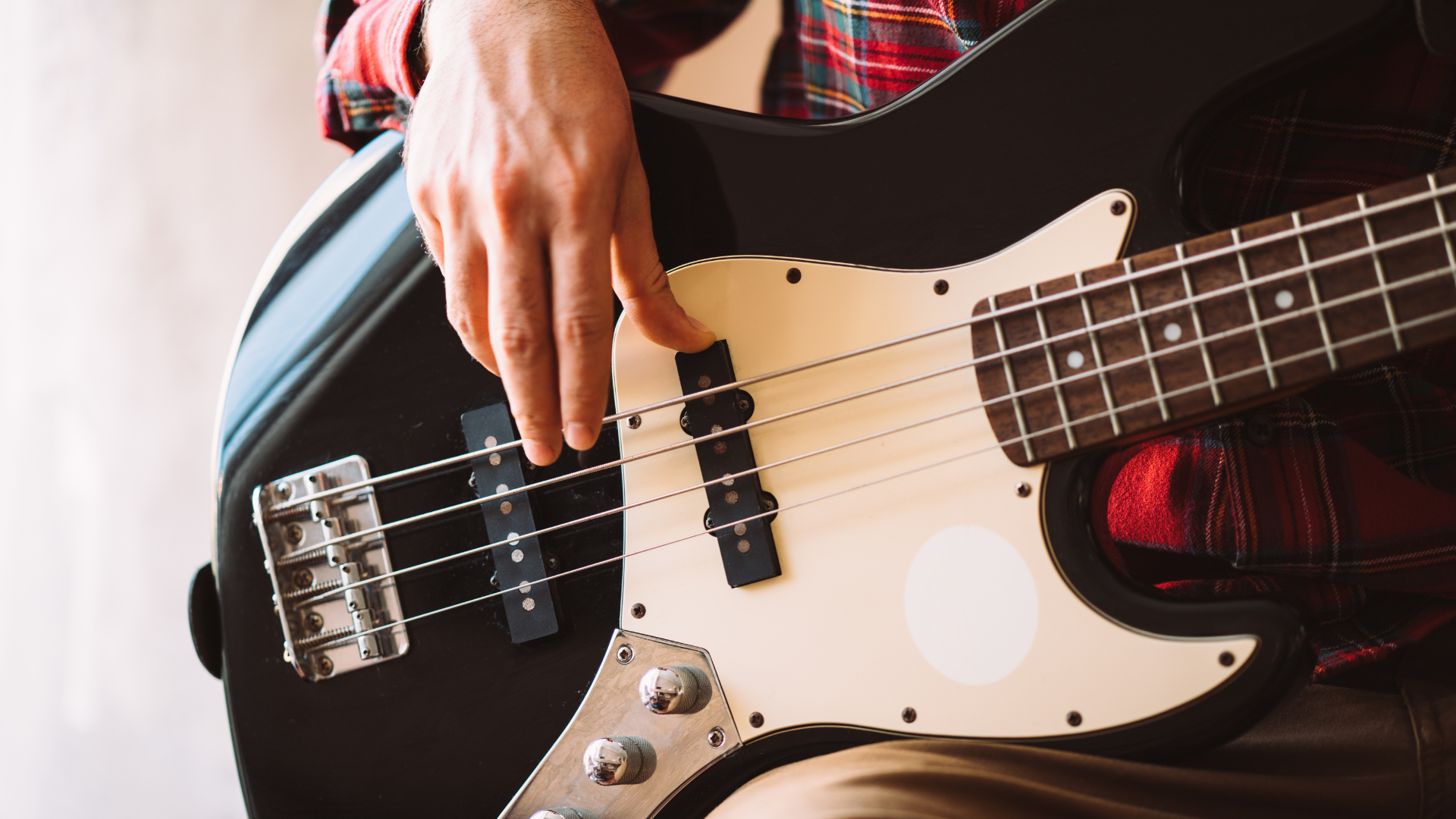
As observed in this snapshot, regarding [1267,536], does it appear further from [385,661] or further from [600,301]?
[385,661]

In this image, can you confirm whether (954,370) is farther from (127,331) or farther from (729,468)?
(127,331)

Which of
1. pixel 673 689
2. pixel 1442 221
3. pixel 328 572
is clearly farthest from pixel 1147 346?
pixel 328 572

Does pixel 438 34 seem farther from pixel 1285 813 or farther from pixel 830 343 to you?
pixel 1285 813

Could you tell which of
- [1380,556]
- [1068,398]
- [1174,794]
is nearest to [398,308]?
[1068,398]

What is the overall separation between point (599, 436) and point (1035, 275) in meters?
0.33

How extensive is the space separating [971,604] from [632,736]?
268mm

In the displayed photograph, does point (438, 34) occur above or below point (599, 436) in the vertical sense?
above

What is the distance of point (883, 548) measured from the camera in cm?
53

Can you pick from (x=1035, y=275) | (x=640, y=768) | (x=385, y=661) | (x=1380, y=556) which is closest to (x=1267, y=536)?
(x=1380, y=556)

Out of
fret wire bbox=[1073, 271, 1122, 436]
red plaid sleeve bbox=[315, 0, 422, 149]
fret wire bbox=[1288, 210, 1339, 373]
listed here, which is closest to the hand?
red plaid sleeve bbox=[315, 0, 422, 149]

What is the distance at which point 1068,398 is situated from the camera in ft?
1.60

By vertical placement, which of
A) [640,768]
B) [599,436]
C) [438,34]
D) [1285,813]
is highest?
[438,34]

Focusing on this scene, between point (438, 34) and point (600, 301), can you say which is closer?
point (600, 301)

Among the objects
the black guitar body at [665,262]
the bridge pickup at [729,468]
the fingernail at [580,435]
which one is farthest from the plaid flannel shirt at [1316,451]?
the fingernail at [580,435]
